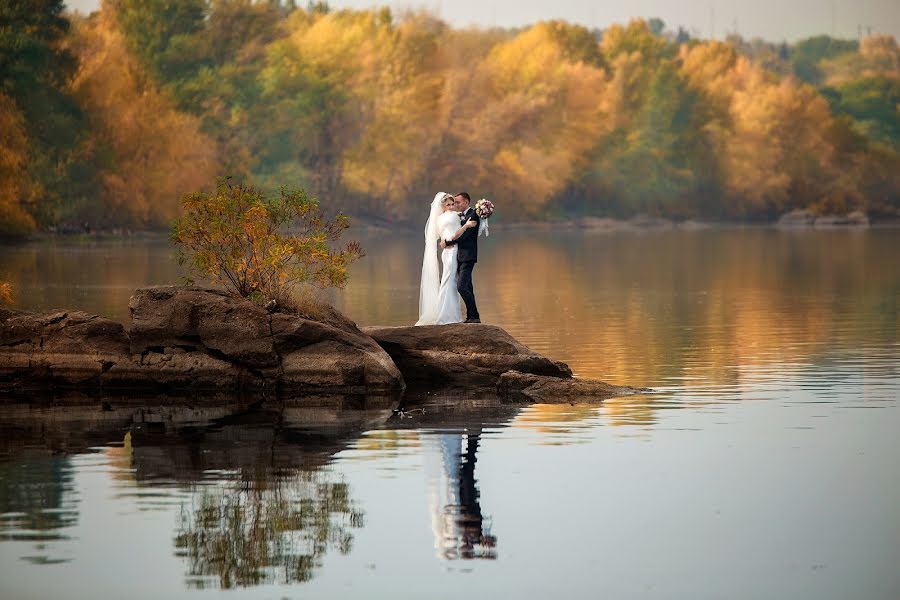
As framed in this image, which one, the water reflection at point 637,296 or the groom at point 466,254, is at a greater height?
the groom at point 466,254

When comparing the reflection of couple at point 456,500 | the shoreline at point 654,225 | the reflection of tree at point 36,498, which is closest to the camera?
the reflection of couple at point 456,500

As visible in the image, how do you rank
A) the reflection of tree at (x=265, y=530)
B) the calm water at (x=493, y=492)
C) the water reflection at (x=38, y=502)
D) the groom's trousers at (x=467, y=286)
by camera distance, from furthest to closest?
the groom's trousers at (x=467, y=286) → the water reflection at (x=38, y=502) → the reflection of tree at (x=265, y=530) → the calm water at (x=493, y=492)

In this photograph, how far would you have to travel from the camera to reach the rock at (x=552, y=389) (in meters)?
19.7

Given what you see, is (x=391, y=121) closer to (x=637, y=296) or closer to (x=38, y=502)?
(x=637, y=296)

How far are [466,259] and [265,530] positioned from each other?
451 inches

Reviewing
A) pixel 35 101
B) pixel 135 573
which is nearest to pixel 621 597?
pixel 135 573

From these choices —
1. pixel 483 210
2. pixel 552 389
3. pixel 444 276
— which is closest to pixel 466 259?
pixel 444 276

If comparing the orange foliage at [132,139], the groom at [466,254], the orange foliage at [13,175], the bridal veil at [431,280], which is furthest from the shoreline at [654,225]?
the groom at [466,254]

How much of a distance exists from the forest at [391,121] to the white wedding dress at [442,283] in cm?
3206

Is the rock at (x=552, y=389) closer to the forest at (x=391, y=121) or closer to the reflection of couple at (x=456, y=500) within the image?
the reflection of couple at (x=456, y=500)

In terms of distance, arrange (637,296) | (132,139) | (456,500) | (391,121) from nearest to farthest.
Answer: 1. (456,500)
2. (637,296)
3. (132,139)
4. (391,121)

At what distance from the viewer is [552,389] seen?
19938 millimetres

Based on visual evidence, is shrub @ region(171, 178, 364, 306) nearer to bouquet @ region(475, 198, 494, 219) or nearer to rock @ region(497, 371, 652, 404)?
bouquet @ region(475, 198, 494, 219)

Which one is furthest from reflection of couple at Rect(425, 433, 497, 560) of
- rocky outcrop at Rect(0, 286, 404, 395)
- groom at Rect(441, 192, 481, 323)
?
groom at Rect(441, 192, 481, 323)
